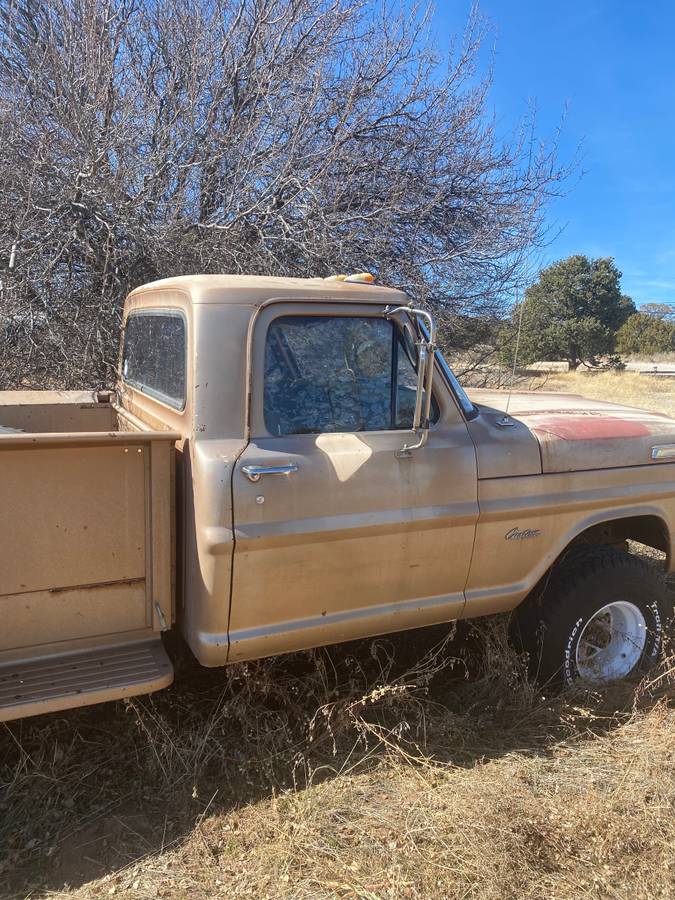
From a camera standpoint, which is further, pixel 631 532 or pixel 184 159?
pixel 184 159

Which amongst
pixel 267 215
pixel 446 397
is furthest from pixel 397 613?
pixel 267 215

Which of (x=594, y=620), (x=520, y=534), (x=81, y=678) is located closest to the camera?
(x=81, y=678)

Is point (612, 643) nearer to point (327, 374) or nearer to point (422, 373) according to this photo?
point (422, 373)

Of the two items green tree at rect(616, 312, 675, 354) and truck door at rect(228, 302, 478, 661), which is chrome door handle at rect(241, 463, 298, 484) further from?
green tree at rect(616, 312, 675, 354)

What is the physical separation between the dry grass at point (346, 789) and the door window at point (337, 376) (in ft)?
3.79

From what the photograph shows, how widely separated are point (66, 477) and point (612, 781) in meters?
2.43

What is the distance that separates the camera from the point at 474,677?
351cm

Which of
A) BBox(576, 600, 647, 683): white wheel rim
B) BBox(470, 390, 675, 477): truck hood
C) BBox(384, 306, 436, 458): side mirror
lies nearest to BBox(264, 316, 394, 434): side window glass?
BBox(384, 306, 436, 458): side mirror

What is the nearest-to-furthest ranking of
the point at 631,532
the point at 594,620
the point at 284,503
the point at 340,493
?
the point at 284,503 → the point at 340,493 → the point at 594,620 → the point at 631,532

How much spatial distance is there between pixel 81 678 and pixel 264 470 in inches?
38.0

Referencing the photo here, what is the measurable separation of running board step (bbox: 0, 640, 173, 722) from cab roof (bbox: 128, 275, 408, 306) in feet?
4.44

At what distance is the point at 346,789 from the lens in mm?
2635

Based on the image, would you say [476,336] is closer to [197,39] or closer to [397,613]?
[197,39]

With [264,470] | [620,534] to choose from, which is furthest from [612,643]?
[264,470]
